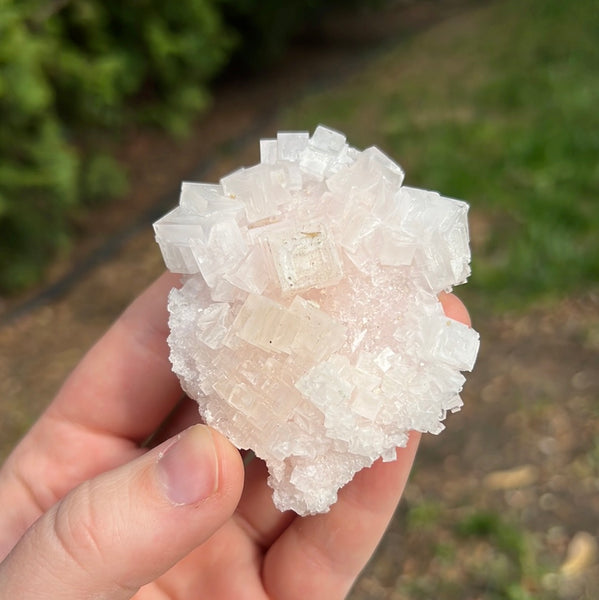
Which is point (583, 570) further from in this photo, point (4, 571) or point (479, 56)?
point (479, 56)

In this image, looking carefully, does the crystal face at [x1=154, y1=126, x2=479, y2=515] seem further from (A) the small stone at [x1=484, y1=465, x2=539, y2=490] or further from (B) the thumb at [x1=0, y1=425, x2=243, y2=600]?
(A) the small stone at [x1=484, y1=465, x2=539, y2=490]

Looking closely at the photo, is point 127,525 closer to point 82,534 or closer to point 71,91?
point 82,534

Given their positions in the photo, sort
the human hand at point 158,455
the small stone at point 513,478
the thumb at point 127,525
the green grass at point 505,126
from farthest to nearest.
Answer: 1. the green grass at point 505,126
2. the small stone at point 513,478
3. the human hand at point 158,455
4. the thumb at point 127,525

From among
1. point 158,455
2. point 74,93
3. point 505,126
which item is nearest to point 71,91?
point 74,93

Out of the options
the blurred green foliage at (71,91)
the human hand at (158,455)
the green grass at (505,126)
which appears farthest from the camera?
the blurred green foliage at (71,91)

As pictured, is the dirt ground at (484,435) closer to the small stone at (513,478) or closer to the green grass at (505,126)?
the small stone at (513,478)

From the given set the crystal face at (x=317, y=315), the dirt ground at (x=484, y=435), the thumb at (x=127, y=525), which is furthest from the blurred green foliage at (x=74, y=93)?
the thumb at (x=127, y=525)
